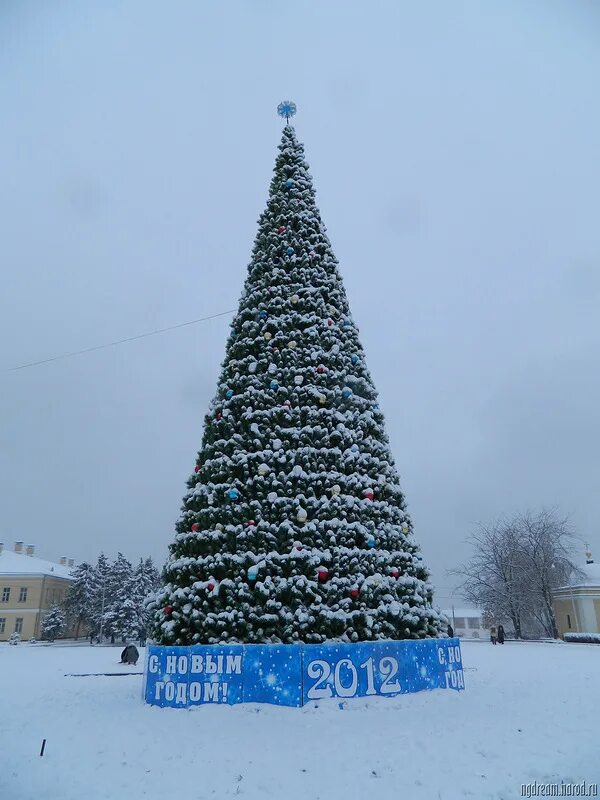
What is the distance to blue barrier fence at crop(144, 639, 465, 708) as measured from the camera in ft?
27.8

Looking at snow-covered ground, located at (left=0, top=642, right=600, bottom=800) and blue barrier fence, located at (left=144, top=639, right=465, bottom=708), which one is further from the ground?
blue barrier fence, located at (left=144, top=639, right=465, bottom=708)

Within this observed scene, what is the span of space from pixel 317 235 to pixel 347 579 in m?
7.68

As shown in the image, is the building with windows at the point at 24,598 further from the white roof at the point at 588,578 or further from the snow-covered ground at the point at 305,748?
the snow-covered ground at the point at 305,748

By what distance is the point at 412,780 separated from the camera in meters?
5.60

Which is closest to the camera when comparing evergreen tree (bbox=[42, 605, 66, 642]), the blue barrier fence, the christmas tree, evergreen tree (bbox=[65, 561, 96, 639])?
the blue barrier fence

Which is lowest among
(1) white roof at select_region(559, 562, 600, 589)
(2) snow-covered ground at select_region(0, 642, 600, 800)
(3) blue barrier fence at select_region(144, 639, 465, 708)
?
(2) snow-covered ground at select_region(0, 642, 600, 800)

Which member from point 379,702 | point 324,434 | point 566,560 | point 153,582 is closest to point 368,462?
point 324,434

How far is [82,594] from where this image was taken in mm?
60750

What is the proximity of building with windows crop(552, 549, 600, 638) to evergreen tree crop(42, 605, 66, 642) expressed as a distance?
165ft

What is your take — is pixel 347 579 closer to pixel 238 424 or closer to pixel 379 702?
pixel 379 702

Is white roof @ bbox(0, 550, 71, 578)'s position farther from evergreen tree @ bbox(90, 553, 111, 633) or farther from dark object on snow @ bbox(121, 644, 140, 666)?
dark object on snow @ bbox(121, 644, 140, 666)

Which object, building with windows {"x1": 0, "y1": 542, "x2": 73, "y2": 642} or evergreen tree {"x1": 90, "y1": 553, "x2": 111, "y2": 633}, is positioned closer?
evergreen tree {"x1": 90, "y1": 553, "x2": 111, "y2": 633}

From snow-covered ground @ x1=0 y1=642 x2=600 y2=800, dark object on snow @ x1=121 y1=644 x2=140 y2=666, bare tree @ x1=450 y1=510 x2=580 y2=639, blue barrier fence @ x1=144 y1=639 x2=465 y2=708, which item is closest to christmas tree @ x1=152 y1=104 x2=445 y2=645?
blue barrier fence @ x1=144 y1=639 x2=465 y2=708

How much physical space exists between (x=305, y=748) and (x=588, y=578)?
165 ft
